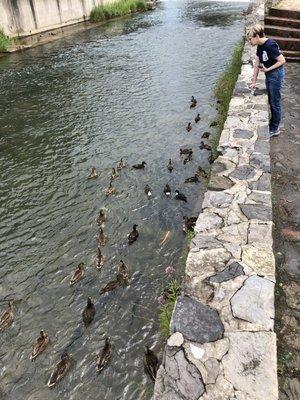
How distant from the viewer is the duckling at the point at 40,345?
654 centimetres

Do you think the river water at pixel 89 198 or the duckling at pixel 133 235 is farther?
the duckling at pixel 133 235

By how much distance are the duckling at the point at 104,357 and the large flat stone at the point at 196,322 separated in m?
1.84

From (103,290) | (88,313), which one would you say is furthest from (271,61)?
(88,313)

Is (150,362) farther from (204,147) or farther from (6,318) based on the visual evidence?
(204,147)

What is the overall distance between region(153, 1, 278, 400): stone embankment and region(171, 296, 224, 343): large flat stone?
0.5 inches

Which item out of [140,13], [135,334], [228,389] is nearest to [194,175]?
[135,334]

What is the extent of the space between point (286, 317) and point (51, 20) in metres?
30.5

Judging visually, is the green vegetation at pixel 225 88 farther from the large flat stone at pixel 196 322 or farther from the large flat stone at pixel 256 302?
the large flat stone at pixel 196 322

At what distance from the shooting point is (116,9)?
35438 mm

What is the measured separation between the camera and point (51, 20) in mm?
29875

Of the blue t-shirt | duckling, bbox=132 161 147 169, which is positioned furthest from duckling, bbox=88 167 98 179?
the blue t-shirt

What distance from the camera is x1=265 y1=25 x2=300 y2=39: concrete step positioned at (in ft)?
54.5

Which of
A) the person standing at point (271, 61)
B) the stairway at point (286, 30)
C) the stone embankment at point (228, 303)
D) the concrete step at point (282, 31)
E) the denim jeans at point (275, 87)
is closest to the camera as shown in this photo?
the stone embankment at point (228, 303)

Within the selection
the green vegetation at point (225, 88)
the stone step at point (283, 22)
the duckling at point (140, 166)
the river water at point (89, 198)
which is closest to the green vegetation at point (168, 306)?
the river water at point (89, 198)
